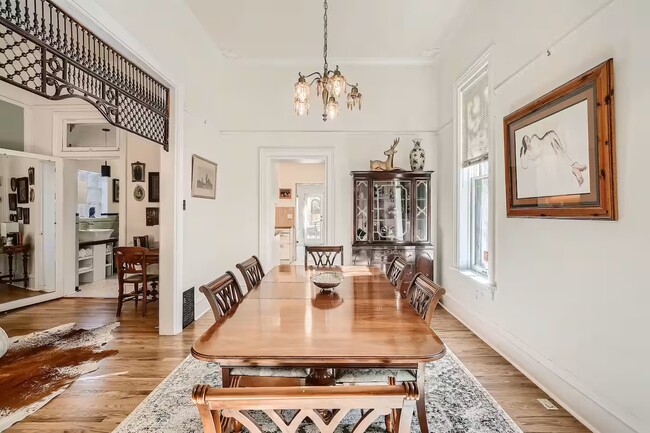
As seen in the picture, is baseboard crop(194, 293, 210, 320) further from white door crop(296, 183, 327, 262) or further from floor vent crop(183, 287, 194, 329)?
white door crop(296, 183, 327, 262)

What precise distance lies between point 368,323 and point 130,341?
2830 millimetres

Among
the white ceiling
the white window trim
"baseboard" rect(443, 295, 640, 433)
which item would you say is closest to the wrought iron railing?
the white ceiling

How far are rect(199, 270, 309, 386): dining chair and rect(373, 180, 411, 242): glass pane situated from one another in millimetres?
3003

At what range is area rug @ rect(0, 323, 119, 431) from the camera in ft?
7.42

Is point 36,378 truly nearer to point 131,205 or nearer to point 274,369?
point 274,369

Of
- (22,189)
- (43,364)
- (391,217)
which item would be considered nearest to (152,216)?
(22,189)

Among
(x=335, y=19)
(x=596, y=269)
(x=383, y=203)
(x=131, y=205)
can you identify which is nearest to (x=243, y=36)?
(x=335, y=19)

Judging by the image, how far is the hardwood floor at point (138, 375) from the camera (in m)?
2.07

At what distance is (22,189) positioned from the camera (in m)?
4.96

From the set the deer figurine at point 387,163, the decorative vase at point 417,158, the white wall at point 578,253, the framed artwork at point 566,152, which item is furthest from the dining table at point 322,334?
the decorative vase at point 417,158

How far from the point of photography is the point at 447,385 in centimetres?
248

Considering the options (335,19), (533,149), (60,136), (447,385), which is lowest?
(447,385)

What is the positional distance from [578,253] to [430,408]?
1379 mm

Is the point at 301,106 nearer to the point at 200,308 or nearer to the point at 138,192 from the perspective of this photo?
the point at 200,308
